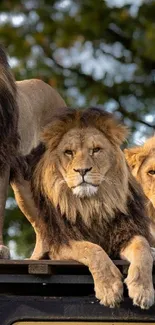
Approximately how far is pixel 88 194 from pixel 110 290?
555mm

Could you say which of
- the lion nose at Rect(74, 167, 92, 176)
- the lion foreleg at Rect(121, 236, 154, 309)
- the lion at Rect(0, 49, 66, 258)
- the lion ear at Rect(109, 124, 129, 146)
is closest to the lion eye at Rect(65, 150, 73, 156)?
the lion nose at Rect(74, 167, 92, 176)

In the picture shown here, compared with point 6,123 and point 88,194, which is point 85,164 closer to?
point 88,194

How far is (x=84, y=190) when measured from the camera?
4965mm

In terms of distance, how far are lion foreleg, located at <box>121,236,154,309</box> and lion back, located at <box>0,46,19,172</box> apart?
93cm

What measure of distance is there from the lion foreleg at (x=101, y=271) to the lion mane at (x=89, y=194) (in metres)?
0.17

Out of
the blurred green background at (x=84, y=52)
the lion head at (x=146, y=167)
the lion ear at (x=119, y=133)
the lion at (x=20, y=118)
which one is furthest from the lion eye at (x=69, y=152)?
the blurred green background at (x=84, y=52)

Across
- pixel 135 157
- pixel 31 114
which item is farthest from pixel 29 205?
pixel 135 157

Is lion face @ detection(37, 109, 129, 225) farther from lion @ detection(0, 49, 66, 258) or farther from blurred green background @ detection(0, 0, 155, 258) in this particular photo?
blurred green background @ detection(0, 0, 155, 258)

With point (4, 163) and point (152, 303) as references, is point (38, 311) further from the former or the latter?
point (4, 163)

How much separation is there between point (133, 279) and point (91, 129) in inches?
36.5

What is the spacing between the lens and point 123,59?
1070cm

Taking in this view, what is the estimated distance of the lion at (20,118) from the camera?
216 inches

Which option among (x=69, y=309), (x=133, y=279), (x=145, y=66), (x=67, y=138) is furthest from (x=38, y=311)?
(x=145, y=66)

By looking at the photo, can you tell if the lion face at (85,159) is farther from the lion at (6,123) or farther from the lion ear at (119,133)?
the lion at (6,123)
